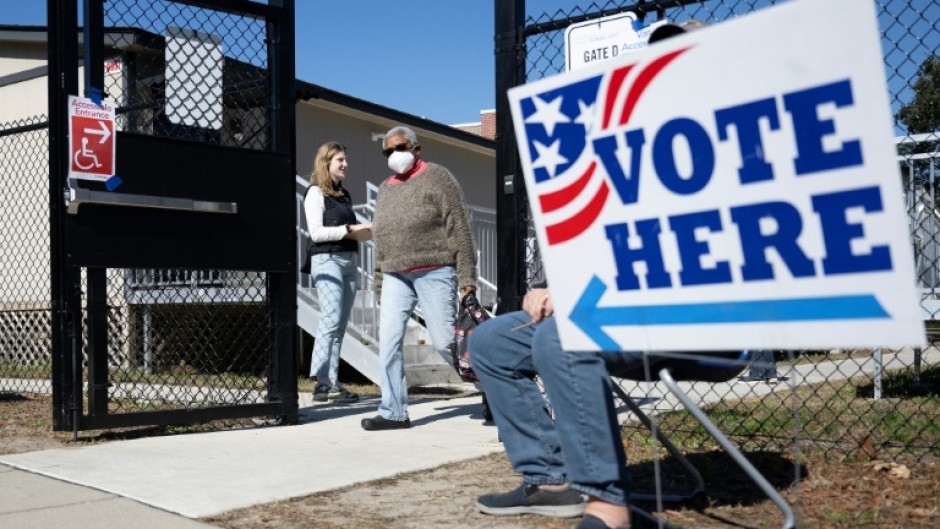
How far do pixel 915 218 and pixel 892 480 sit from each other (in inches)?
135

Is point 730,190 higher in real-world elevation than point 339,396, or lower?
higher

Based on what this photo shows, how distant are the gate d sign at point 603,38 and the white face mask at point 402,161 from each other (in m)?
1.29

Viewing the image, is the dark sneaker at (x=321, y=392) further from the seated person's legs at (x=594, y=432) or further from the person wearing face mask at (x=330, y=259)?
the seated person's legs at (x=594, y=432)

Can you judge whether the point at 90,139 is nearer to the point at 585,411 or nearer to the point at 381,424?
the point at 381,424

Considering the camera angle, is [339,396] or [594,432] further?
[339,396]

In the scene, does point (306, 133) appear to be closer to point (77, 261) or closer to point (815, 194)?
point (77, 261)

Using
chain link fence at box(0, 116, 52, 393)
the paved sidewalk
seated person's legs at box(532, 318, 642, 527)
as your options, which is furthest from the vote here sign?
chain link fence at box(0, 116, 52, 393)

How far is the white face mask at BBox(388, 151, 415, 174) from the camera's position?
5.89m

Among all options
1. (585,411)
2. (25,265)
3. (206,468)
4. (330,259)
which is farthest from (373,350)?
(25,265)

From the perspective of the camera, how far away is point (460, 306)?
569 centimetres

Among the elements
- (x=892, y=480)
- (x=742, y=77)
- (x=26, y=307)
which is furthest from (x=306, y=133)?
(x=742, y=77)

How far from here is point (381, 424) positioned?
231 inches

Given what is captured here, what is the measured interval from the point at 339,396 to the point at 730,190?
5549 mm

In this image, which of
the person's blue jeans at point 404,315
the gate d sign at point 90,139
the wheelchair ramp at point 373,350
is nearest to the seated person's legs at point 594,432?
the person's blue jeans at point 404,315
